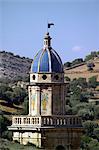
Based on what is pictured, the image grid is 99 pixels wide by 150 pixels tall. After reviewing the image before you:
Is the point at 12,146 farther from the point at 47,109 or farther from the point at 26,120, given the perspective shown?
the point at 47,109

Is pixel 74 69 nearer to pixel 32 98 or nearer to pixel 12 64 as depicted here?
pixel 12 64

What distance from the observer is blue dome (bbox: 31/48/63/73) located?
2792 centimetres

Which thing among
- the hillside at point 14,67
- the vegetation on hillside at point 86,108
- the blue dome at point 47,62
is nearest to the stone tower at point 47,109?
the blue dome at point 47,62

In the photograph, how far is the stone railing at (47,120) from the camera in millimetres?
27312

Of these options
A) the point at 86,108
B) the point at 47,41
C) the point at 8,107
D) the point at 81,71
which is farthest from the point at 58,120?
the point at 81,71

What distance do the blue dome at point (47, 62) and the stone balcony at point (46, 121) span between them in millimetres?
1456

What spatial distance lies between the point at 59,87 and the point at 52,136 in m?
1.48

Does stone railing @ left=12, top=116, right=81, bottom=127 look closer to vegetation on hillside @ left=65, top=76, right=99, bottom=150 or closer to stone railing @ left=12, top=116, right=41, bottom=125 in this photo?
stone railing @ left=12, top=116, right=41, bottom=125

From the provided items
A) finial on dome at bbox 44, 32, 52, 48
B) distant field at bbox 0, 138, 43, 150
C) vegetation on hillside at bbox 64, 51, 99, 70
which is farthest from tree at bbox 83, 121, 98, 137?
vegetation on hillside at bbox 64, 51, 99, 70

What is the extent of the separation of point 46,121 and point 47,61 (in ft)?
6.08

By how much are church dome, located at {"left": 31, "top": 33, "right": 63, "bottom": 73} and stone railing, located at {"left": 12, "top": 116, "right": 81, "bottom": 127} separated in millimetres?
1455

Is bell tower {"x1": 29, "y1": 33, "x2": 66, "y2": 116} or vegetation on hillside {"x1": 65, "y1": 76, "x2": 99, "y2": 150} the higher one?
vegetation on hillside {"x1": 65, "y1": 76, "x2": 99, "y2": 150}

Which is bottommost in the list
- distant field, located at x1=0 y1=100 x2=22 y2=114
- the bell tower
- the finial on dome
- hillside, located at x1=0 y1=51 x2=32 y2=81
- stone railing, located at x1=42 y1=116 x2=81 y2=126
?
stone railing, located at x1=42 y1=116 x2=81 y2=126

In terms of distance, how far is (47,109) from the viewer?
2792 centimetres
